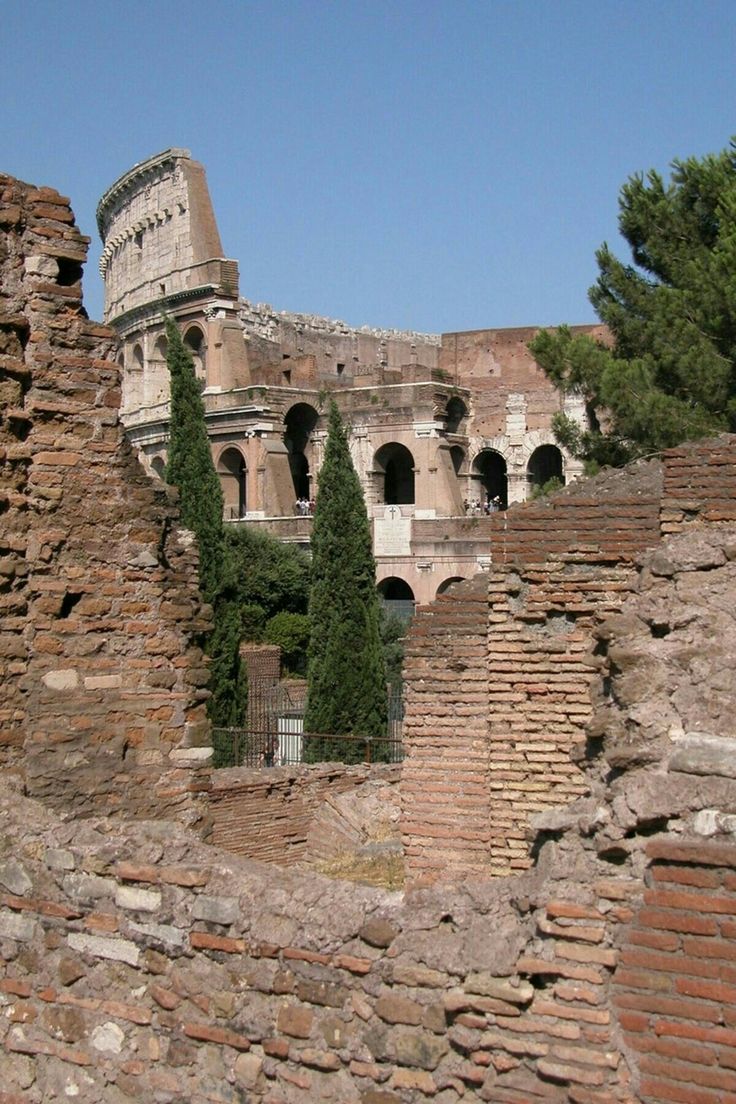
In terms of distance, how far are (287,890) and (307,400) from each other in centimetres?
3217

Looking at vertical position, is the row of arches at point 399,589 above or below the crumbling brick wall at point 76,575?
below

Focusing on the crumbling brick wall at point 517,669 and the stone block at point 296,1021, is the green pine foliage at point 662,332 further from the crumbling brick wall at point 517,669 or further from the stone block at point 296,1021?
the stone block at point 296,1021

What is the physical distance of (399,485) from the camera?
1539 inches

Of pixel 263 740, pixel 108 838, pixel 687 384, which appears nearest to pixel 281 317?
pixel 263 740

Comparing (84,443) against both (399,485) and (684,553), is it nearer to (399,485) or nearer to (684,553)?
(684,553)

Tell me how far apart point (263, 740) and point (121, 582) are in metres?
14.1

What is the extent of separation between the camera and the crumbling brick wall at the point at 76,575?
5.18 meters

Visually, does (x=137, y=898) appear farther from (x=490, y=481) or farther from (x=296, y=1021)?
(x=490, y=481)

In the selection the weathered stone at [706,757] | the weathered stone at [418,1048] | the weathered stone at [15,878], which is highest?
the weathered stone at [706,757]

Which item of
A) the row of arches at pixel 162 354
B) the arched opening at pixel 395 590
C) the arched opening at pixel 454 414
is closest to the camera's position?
the arched opening at pixel 395 590

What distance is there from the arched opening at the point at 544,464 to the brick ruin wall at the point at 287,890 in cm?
3107

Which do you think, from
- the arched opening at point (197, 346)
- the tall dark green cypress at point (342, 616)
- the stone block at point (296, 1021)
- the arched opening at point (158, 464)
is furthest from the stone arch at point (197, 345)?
the stone block at point (296, 1021)

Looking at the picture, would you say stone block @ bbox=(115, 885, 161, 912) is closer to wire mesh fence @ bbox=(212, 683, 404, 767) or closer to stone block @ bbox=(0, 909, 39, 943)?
stone block @ bbox=(0, 909, 39, 943)

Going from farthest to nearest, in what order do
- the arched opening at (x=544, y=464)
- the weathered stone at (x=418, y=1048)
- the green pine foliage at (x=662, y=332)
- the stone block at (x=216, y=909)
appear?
the arched opening at (x=544, y=464)
the green pine foliage at (x=662, y=332)
the stone block at (x=216, y=909)
the weathered stone at (x=418, y=1048)
